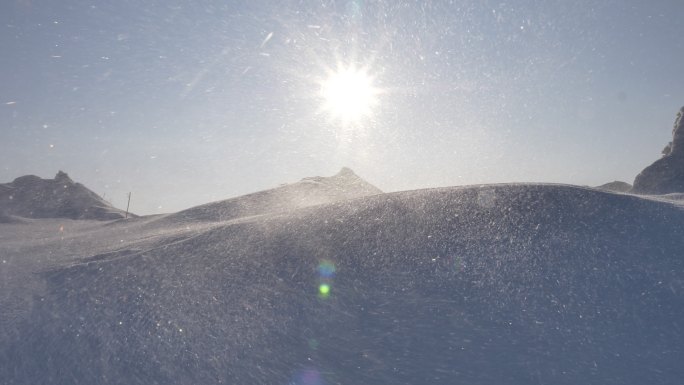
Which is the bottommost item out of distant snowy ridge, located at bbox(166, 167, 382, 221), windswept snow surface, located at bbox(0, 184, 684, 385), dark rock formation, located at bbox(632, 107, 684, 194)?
windswept snow surface, located at bbox(0, 184, 684, 385)

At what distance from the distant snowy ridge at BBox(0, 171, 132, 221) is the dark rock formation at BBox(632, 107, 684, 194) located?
95.7ft

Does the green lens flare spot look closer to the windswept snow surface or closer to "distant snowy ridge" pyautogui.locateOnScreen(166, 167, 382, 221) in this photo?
the windswept snow surface

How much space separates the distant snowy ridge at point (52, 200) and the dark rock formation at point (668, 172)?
29.2m

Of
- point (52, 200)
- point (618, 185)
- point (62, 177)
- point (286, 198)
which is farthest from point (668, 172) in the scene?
point (62, 177)

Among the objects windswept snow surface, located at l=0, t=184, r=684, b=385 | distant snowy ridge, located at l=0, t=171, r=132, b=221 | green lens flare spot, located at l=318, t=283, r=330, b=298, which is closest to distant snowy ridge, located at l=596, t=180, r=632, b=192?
windswept snow surface, located at l=0, t=184, r=684, b=385

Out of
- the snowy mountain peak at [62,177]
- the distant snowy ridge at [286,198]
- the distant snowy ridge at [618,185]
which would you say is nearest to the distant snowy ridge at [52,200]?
the snowy mountain peak at [62,177]

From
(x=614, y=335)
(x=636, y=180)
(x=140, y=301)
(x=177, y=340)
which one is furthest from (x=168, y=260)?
(x=636, y=180)

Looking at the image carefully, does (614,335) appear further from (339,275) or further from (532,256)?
(339,275)

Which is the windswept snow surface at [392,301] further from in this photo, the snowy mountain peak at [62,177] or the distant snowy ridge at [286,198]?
the snowy mountain peak at [62,177]

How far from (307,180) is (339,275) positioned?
17279 mm

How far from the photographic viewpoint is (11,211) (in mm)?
30641

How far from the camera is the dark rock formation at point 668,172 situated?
17.2 m

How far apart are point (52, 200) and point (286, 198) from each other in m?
23.3

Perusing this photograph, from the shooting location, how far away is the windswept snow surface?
16.0 ft
